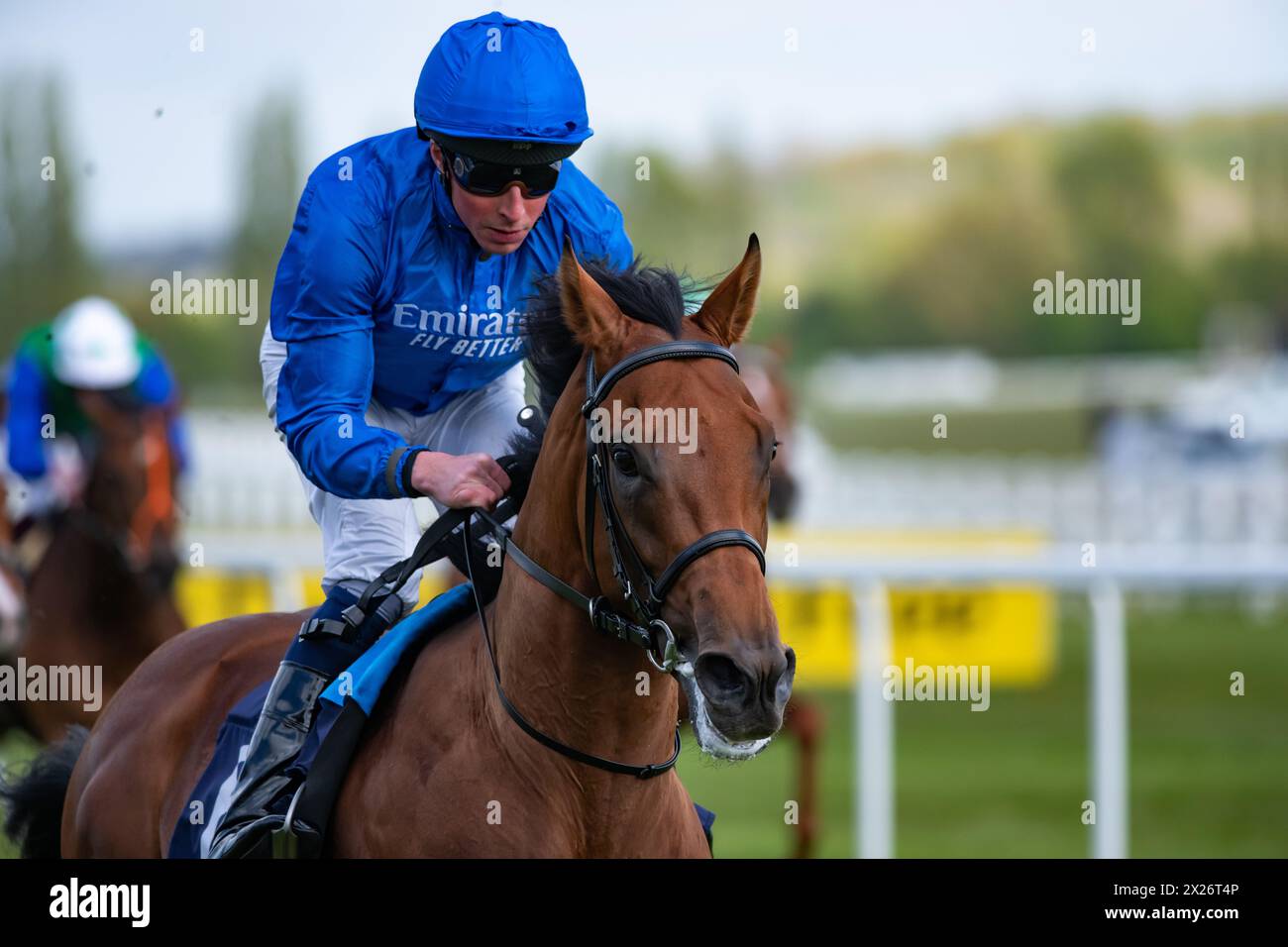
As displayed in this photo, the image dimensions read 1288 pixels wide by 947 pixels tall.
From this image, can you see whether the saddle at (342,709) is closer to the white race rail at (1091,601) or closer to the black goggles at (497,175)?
the black goggles at (497,175)

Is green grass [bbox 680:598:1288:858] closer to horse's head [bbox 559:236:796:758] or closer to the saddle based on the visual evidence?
the saddle

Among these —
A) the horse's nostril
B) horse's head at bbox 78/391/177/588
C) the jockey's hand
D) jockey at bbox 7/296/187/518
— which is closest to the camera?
the horse's nostril

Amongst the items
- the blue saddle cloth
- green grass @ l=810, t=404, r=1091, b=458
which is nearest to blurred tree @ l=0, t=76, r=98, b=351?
green grass @ l=810, t=404, r=1091, b=458

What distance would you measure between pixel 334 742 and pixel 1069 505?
16689 mm

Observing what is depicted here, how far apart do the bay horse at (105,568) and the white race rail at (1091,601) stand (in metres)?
2.73

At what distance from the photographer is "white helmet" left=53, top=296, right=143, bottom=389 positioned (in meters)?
7.67

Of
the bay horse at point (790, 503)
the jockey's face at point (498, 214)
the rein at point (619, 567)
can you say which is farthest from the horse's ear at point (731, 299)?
the bay horse at point (790, 503)

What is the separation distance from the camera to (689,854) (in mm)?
3008

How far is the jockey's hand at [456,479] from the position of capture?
9.66 feet

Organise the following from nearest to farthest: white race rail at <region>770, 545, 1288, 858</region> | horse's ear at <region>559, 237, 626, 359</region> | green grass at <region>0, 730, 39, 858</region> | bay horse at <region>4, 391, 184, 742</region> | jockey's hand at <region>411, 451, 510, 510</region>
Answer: horse's ear at <region>559, 237, 626, 359</region> < jockey's hand at <region>411, 451, 510, 510</region> < green grass at <region>0, 730, 39, 858</region> < white race rail at <region>770, 545, 1288, 858</region> < bay horse at <region>4, 391, 184, 742</region>

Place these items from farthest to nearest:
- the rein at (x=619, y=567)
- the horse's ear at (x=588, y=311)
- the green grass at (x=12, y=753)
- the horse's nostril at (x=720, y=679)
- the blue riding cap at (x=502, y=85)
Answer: the green grass at (x=12, y=753)
the blue riding cap at (x=502, y=85)
the horse's ear at (x=588, y=311)
the rein at (x=619, y=567)
the horse's nostril at (x=720, y=679)

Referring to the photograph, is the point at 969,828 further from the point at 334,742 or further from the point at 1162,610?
the point at 1162,610

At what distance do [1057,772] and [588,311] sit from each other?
741 cm

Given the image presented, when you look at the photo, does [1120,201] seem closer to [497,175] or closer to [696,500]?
[497,175]
